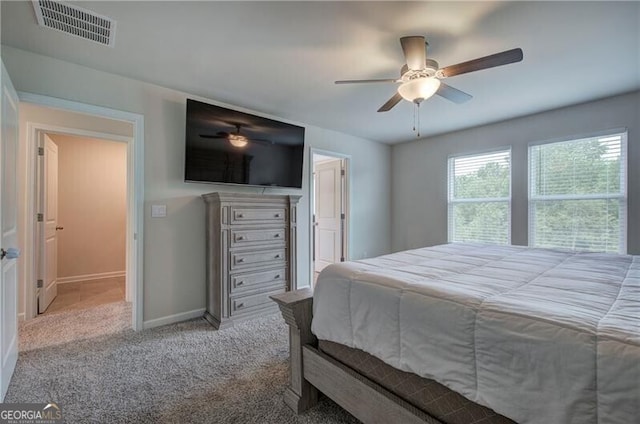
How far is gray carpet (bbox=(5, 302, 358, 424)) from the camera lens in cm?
156

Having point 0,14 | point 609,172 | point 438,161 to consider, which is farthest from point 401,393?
point 438,161

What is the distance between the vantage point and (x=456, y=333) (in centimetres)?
101

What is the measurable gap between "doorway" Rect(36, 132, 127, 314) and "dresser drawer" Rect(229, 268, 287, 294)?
1975mm

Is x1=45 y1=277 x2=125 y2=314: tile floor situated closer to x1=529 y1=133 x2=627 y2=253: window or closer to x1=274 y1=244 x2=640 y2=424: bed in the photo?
x1=274 y1=244 x2=640 y2=424: bed

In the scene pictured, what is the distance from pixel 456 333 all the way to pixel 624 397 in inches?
16.1

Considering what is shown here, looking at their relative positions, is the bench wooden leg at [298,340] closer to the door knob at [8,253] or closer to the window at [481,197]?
the door knob at [8,253]

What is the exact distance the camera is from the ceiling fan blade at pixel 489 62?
167 centimetres

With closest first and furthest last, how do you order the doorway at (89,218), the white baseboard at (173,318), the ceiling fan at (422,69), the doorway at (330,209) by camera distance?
the ceiling fan at (422,69) → the white baseboard at (173,318) → the doorway at (89,218) → the doorway at (330,209)

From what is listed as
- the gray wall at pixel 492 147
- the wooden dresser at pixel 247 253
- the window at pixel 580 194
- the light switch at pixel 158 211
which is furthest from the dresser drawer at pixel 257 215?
the window at pixel 580 194

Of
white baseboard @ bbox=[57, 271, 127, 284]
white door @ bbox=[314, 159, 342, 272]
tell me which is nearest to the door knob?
white baseboard @ bbox=[57, 271, 127, 284]

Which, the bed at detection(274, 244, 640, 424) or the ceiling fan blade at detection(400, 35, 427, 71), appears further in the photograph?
the ceiling fan blade at detection(400, 35, 427, 71)

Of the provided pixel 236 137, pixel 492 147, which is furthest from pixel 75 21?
pixel 492 147

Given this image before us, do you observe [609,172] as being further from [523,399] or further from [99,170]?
[99,170]

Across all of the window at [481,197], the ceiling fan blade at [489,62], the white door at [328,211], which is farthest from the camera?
the white door at [328,211]
